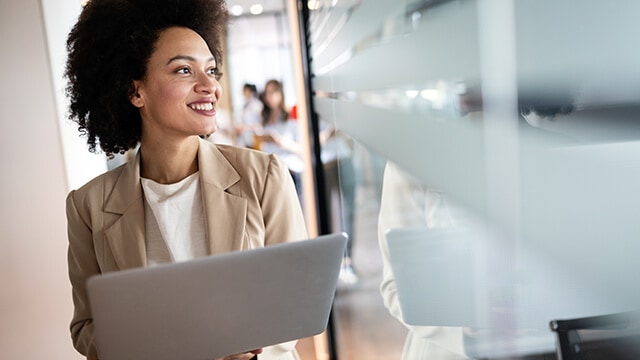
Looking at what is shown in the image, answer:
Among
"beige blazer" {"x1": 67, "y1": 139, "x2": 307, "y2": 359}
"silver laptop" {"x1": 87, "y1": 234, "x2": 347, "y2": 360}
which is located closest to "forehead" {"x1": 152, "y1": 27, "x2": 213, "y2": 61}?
"beige blazer" {"x1": 67, "y1": 139, "x2": 307, "y2": 359}

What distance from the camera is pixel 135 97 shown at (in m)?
1.42

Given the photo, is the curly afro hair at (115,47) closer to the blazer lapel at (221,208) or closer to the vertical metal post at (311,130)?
the blazer lapel at (221,208)

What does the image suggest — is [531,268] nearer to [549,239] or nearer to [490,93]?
[549,239]

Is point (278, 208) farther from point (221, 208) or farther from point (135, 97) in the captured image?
point (135, 97)

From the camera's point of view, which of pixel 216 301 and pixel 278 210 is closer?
pixel 216 301

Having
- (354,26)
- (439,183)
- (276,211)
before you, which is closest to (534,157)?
(439,183)

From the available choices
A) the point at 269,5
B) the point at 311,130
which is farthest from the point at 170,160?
the point at 269,5

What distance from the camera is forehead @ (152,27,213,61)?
4.34 feet

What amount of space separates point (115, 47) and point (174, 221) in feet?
1.45

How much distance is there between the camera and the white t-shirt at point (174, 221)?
137 centimetres

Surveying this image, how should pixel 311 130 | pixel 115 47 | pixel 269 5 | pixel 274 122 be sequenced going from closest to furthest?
pixel 115 47
pixel 311 130
pixel 274 122
pixel 269 5

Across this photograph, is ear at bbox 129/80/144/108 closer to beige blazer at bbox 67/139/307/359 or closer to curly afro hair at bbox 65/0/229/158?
curly afro hair at bbox 65/0/229/158

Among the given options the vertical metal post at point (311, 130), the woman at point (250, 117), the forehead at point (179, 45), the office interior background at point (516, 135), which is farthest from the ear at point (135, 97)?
the woman at point (250, 117)

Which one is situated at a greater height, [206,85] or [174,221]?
[206,85]
